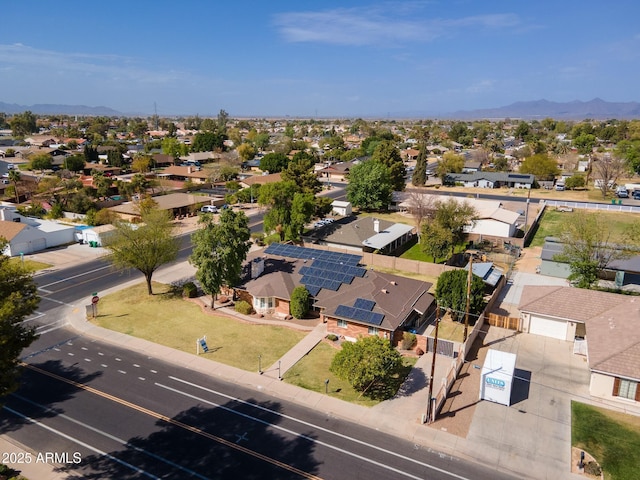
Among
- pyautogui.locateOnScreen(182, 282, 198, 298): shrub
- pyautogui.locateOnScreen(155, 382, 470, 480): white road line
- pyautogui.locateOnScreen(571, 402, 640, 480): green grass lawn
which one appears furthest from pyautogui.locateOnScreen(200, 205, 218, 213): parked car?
pyautogui.locateOnScreen(571, 402, 640, 480): green grass lawn

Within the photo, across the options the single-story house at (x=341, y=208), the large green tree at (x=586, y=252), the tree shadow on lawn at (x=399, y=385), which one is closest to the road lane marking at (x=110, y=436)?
the tree shadow on lawn at (x=399, y=385)

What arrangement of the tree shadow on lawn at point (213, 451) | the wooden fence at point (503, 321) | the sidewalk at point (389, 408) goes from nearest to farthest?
the tree shadow on lawn at point (213, 451) < the sidewalk at point (389, 408) < the wooden fence at point (503, 321)

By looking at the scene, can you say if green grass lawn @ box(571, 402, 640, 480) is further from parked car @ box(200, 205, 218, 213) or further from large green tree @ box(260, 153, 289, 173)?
large green tree @ box(260, 153, 289, 173)

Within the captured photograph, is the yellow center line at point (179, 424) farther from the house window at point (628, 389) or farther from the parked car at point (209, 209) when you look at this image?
the parked car at point (209, 209)

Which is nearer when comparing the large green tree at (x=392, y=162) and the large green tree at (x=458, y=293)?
the large green tree at (x=458, y=293)

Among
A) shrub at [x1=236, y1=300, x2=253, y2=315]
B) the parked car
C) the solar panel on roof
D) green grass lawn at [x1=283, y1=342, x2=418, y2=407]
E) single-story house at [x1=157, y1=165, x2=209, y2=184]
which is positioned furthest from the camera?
single-story house at [x1=157, y1=165, x2=209, y2=184]

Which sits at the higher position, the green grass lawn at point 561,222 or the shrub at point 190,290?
the green grass lawn at point 561,222

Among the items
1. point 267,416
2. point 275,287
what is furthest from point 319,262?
point 267,416

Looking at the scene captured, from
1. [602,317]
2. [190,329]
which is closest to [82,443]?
[190,329]
